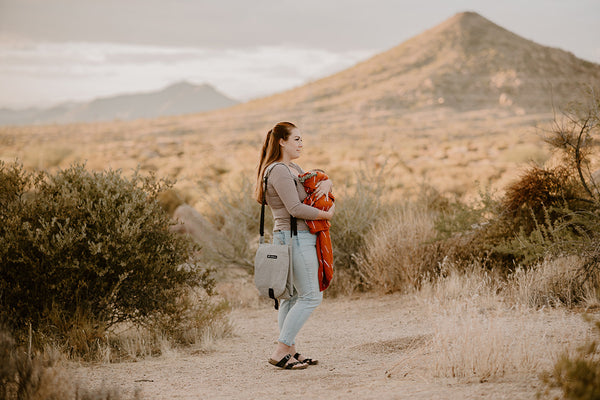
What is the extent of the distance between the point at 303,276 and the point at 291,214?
0.54m

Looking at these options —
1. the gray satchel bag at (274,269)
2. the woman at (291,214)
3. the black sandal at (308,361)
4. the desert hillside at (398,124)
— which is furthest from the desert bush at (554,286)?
the desert hillside at (398,124)

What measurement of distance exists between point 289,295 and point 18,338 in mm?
2631

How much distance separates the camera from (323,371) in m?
5.16

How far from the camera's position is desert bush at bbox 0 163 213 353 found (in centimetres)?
569

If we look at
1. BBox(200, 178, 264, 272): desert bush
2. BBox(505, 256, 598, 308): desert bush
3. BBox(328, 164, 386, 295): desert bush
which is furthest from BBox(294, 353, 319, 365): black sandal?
BBox(200, 178, 264, 272): desert bush

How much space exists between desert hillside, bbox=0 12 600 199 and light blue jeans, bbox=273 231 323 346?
47.2 feet

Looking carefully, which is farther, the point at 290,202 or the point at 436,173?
the point at 436,173

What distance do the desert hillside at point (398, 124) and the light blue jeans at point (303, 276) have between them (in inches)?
567

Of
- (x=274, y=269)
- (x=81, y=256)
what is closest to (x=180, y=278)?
(x=81, y=256)

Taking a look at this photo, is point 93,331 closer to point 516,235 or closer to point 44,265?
point 44,265

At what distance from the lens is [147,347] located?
6242 millimetres

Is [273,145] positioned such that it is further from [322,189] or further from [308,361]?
[308,361]

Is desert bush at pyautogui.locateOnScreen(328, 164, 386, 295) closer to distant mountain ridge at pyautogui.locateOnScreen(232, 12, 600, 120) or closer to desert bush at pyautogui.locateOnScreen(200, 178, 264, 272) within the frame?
desert bush at pyautogui.locateOnScreen(200, 178, 264, 272)

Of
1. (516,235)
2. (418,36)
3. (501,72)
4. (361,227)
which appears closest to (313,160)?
(361,227)
